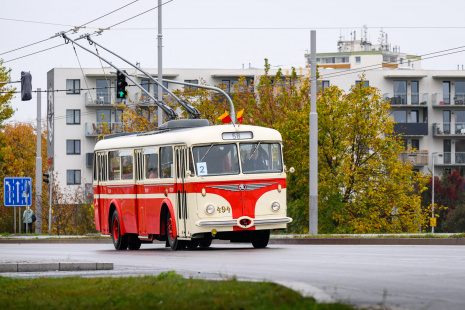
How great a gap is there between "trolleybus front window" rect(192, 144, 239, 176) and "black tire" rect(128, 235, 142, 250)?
4.75m

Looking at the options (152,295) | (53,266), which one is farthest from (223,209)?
(152,295)

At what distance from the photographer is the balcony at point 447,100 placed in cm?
10450

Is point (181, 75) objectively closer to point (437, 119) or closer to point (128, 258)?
point (437, 119)

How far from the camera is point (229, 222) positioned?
22.8m

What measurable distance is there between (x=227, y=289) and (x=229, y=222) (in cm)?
1192

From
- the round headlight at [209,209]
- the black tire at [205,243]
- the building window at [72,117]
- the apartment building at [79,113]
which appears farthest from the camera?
the building window at [72,117]

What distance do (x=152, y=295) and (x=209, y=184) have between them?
12.6 metres

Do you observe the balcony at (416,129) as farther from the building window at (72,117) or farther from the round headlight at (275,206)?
the round headlight at (275,206)

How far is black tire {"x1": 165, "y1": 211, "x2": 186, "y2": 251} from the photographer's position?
2380 centimetres

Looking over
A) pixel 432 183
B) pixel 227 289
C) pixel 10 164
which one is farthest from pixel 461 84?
pixel 227 289

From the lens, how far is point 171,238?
24.0 m

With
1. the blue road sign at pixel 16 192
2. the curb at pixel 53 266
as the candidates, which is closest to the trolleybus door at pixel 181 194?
the curb at pixel 53 266

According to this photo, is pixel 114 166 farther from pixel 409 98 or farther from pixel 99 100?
pixel 409 98

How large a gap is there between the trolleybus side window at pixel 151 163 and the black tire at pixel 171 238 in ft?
4.03
